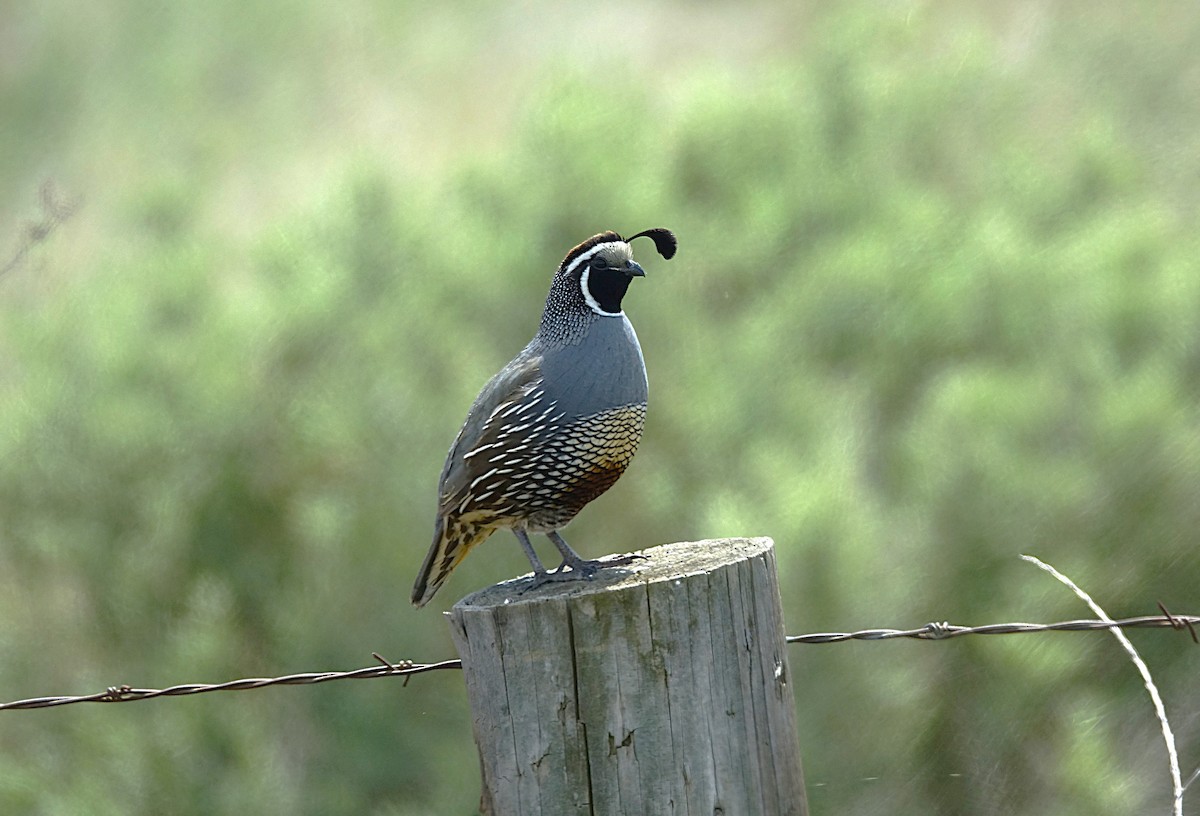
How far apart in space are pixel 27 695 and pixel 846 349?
3.31m

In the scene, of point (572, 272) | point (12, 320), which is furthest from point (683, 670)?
point (12, 320)

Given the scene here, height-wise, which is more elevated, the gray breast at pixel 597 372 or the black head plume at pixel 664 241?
the black head plume at pixel 664 241

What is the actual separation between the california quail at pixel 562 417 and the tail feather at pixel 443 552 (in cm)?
1

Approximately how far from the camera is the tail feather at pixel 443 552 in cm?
307

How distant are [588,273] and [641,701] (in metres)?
1.11

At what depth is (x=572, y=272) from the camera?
9.66 feet

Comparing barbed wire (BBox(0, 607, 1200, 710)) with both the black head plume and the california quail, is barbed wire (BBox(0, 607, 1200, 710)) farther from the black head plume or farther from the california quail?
the black head plume

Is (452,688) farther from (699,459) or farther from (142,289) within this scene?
(142,289)

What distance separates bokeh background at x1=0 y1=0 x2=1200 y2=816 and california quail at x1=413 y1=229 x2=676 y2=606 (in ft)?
5.60

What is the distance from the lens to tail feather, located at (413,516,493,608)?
3070 millimetres

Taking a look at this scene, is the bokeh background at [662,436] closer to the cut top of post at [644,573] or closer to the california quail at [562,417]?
the california quail at [562,417]

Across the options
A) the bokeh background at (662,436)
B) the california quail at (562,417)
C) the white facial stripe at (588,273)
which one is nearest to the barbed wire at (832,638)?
the california quail at (562,417)

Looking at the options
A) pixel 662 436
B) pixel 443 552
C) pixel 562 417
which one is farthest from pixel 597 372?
pixel 662 436

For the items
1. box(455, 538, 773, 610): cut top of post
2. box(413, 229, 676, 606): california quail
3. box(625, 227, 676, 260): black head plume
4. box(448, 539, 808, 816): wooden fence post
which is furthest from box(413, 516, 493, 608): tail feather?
box(448, 539, 808, 816): wooden fence post
